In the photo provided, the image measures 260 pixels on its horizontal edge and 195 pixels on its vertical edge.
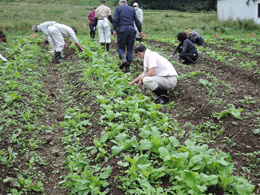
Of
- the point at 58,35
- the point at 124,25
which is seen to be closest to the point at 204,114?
the point at 124,25

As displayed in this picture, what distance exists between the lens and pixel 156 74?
17.9 feet

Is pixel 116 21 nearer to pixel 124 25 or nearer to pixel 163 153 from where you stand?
pixel 124 25

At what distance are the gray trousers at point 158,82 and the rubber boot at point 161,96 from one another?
9 cm

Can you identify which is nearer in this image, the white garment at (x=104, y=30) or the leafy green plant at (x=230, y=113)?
the leafy green plant at (x=230, y=113)

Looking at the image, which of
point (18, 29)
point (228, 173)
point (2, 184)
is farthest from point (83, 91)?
point (18, 29)

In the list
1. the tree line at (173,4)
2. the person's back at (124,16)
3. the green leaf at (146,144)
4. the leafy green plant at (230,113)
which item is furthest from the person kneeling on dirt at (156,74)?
the tree line at (173,4)

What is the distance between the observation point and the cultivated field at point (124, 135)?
2953 mm

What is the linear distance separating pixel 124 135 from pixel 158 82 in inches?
79.2

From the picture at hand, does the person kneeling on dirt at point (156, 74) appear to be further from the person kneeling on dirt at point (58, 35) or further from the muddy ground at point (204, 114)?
the person kneeling on dirt at point (58, 35)

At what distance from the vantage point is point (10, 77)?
622 centimetres

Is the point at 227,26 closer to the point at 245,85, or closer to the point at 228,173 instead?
the point at 245,85

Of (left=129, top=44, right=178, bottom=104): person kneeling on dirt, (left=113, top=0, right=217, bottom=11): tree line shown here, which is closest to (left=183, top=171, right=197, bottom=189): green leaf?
(left=129, top=44, right=178, bottom=104): person kneeling on dirt

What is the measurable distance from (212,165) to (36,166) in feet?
7.70

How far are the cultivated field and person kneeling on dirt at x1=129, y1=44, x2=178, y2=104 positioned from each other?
0.33 m
